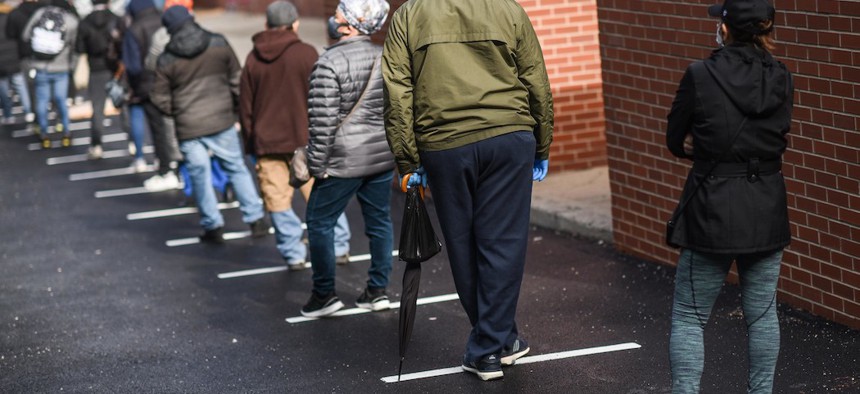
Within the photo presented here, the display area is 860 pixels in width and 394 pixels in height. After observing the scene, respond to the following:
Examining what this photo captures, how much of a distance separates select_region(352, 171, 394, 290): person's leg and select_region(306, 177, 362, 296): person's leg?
92mm

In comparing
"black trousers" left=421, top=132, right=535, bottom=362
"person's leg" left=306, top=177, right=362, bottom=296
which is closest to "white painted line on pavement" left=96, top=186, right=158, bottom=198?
"person's leg" left=306, top=177, right=362, bottom=296

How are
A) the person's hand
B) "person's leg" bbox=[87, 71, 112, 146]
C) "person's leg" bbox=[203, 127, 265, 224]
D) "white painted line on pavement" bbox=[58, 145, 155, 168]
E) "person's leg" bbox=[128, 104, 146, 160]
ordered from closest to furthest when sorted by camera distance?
the person's hand, "person's leg" bbox=[203, 127, 265, 224], "person's leg" bbox=[128, 104, 146, 160], "person's leg" bbox=[87, 71, 112, 146], "white painted line on pavement" bbox=[58, 145, 155, 168]

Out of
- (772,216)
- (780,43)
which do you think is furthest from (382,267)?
(772,216)

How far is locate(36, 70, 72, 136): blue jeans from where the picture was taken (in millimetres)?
16562

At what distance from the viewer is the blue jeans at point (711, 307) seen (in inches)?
190

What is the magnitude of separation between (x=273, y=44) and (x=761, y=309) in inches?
186

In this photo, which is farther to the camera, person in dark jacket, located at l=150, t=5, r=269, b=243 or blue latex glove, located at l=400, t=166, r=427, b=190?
person in dark jacket, located at l=150, t=5, r=269, b=243

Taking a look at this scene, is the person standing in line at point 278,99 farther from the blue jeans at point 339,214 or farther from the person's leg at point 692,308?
the person's leg at point 692,308

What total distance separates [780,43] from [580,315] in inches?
73.5

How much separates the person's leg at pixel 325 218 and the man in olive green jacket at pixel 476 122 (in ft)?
4.76

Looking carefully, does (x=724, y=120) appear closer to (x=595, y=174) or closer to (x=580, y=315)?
(x=580, y=315)

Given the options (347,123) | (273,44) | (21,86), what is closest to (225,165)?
(273,44)

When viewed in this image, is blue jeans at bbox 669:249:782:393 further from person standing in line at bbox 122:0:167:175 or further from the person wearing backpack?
the person wearing backpack

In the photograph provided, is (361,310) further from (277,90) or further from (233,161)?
(233,161)
